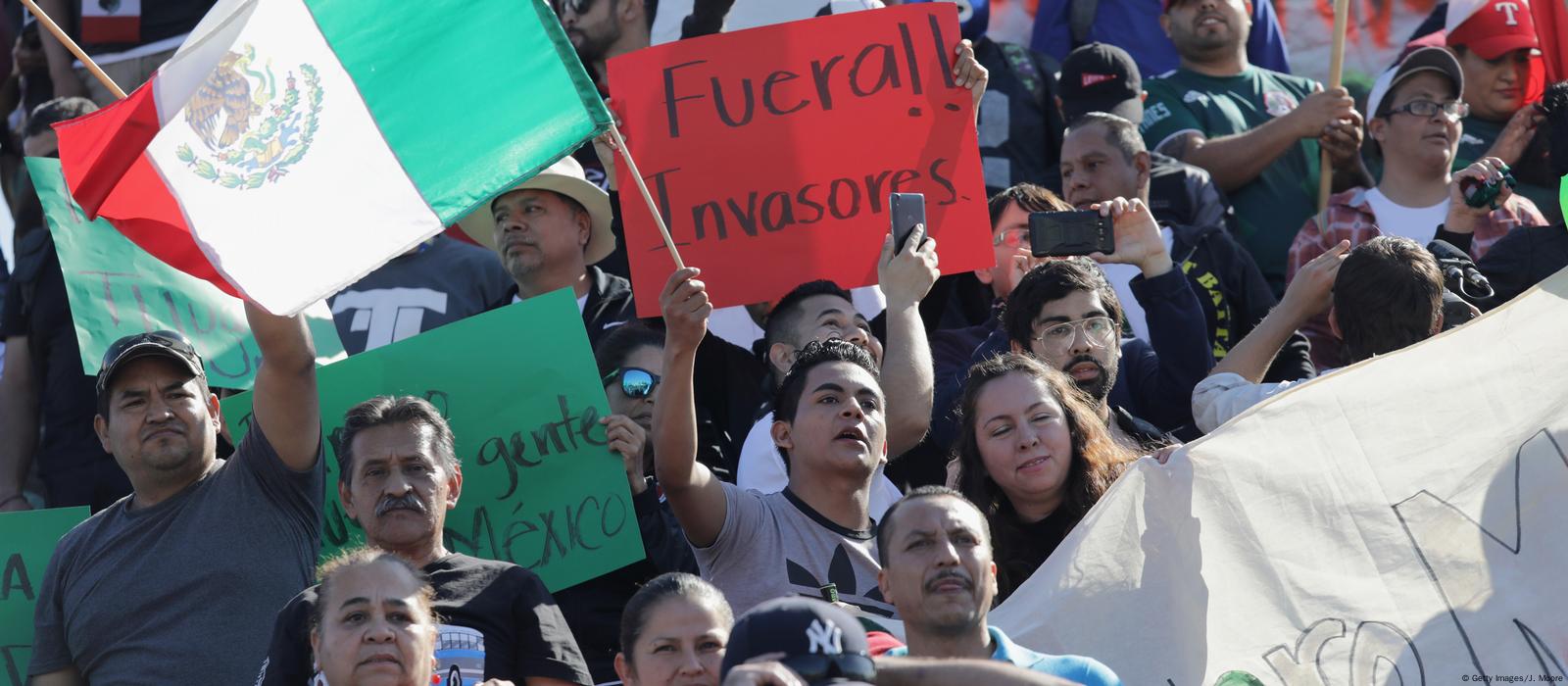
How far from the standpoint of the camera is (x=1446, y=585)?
4758mm

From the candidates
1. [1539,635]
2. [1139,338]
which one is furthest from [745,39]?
[1539,635]

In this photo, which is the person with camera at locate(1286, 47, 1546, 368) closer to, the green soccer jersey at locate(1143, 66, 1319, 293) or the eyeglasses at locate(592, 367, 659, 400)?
the green soccer jersey at locate(1143, 66, 1319, 293)

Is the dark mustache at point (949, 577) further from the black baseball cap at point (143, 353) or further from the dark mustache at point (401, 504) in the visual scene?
the black baseball cap at point (143, 353)

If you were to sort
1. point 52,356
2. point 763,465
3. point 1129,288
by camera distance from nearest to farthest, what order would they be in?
point 763,465
point 1129,288
point 52,356

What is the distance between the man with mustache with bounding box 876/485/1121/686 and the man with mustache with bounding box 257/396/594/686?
3.13ft

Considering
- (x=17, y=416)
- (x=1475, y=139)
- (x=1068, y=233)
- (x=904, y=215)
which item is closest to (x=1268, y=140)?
(x=1475, y=139)

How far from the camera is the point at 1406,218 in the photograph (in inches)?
296

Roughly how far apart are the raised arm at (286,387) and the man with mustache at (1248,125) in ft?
13.0

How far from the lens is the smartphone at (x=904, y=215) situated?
610 cm

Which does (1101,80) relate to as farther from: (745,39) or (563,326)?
(563,326)

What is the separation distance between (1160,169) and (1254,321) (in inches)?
35.7

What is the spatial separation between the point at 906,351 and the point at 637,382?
2.92 feet

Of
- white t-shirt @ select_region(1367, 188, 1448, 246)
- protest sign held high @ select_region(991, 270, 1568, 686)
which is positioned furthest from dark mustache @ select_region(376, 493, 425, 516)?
white t-shirt @ select_region(1367, 188, 1448, 246)

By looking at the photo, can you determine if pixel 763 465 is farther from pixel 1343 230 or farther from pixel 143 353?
pixel 1343 230
